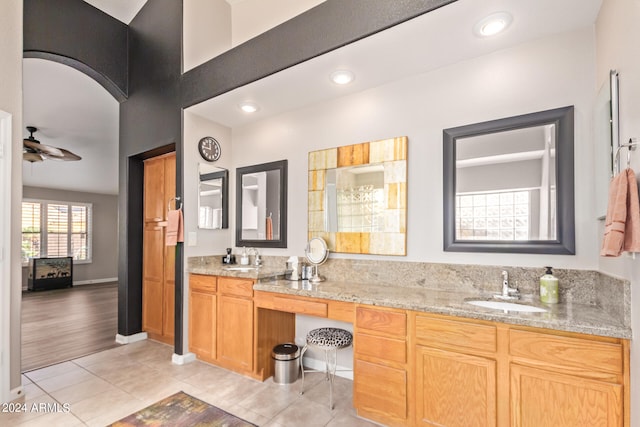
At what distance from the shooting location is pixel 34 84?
3.90 metres

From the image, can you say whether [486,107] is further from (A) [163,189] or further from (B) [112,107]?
(B) [112,107]

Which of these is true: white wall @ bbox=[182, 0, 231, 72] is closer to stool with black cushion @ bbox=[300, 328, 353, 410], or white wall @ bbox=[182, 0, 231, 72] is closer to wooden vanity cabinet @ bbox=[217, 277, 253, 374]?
wooden vanity cabinet @ bbox=[217, 277, 253, 374]

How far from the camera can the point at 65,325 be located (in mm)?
4391

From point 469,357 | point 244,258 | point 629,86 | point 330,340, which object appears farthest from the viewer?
point 244,258

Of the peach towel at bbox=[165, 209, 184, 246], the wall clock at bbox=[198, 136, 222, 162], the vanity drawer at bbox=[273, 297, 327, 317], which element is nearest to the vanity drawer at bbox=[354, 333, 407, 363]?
the vanity drawer at bbox=[273, 297, 327, 317]

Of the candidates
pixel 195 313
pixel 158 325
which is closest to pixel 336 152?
pixel 195 313

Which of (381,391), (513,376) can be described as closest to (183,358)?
(381,391)

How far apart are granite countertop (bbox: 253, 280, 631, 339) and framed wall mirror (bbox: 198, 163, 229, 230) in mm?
1091

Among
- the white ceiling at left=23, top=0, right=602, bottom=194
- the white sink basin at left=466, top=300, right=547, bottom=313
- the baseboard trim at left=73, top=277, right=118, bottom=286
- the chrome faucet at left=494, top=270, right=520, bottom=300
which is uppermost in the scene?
the white ceiling at left=23, top=0, right=602, bottom=194

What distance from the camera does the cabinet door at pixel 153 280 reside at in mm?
3750

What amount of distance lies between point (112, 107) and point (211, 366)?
12.4 ft

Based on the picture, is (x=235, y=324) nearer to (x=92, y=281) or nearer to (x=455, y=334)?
(x=455, y=334)

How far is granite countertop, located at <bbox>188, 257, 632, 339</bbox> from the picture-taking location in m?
1.49

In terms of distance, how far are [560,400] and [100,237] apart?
1035cm
